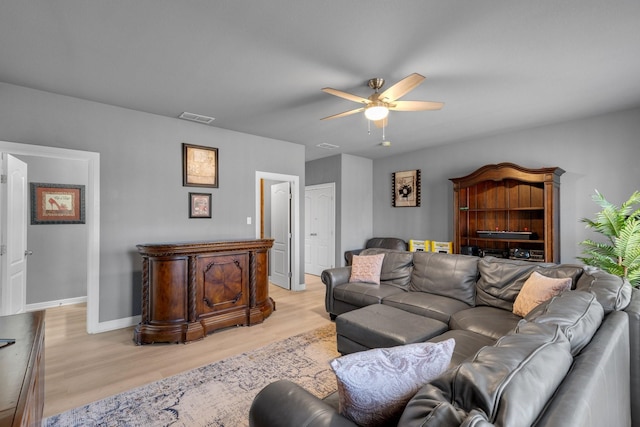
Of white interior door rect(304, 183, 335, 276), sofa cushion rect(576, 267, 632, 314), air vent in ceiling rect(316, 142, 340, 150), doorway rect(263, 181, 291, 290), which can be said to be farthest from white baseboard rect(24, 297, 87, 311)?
sofa cushion rect(576, 267, 632, 314)

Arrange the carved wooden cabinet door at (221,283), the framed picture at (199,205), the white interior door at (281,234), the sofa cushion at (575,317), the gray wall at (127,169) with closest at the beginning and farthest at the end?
the sofa cushion at (575,317) < the gray wall at (127,169) < the carved wooden cabinet door at (221,283) < the framed picture at (199,205) < the white interior door at (281,234)

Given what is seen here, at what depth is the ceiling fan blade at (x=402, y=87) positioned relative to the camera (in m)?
2.31

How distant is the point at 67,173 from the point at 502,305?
5.92 m

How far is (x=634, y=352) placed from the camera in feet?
5.45

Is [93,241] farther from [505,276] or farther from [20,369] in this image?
[505,276]

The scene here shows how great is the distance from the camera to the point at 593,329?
129cm

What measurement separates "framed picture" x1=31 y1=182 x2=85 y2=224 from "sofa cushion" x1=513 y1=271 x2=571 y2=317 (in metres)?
5.77

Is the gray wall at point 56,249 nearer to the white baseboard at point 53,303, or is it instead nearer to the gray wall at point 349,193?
the white baseboard at point 53,303

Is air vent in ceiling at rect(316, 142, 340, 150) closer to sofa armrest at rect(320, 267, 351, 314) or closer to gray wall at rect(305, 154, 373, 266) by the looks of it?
gray wall at rect(305, 154, 373, 266)

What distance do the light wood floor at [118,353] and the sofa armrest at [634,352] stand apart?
2637mm

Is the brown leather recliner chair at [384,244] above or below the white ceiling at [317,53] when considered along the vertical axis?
below

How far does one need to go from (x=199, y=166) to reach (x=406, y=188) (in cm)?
387

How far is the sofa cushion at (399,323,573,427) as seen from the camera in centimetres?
71

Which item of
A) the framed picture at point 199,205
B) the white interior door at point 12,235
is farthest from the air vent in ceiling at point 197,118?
the white interior door at point 12,235
